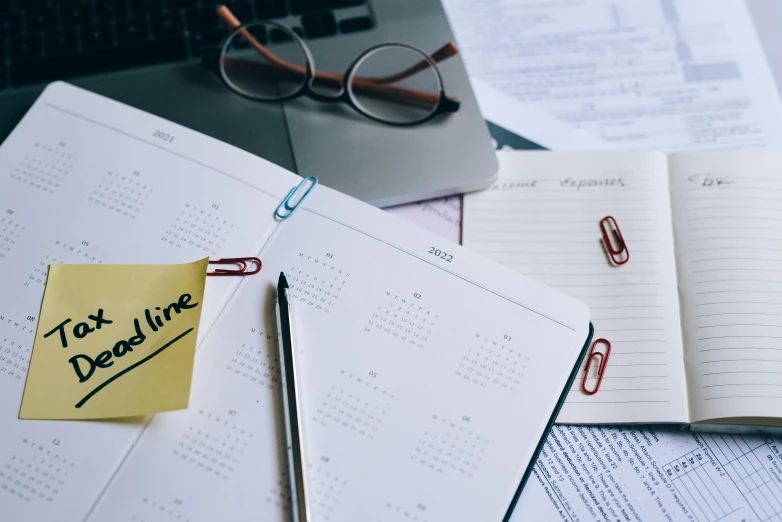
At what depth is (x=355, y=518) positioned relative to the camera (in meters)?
0.45

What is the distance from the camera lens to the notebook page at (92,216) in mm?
469

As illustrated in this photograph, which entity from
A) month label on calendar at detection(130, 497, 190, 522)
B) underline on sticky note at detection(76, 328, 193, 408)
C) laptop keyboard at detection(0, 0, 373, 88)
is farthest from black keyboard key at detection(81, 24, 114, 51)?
month label on calendar at detection(130, 497, 190, 522)

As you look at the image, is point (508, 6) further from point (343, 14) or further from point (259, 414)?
point (259, 414)

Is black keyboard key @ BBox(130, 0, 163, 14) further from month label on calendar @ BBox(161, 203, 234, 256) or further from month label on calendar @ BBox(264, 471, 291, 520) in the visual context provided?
month label on calendar @ BBox(264, 471, 291, 520)

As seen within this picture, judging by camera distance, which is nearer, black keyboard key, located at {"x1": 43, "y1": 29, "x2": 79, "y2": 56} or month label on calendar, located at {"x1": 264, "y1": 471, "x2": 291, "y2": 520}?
month label on calendar, located at {"x1": 264, "y1": 471, "x2": 291, "y2": 520}

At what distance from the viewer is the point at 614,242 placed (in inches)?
23.8

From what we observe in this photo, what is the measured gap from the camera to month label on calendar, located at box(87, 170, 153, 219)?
1.83 ft

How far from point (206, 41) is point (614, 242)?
0.42 m

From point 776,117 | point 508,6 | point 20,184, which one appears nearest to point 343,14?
point 508,6

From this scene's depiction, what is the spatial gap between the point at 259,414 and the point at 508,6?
1.72 ft

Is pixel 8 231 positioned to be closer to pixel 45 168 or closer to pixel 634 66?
pixel 45 168

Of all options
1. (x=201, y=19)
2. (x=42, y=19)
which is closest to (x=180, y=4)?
(x=201, y=19)

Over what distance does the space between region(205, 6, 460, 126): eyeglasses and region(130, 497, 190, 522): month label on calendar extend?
14.3 inches

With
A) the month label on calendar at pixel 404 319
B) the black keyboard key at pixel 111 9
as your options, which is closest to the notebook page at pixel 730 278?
the month label on calendar at pixel 404 319
